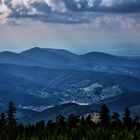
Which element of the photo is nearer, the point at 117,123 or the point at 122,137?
the point at 122,137

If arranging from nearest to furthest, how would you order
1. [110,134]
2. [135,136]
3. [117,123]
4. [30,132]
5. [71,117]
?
[135,136], [110,134], [30,132], [117,123], [71,117]

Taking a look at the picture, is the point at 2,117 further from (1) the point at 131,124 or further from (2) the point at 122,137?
(2) the point at 122,137

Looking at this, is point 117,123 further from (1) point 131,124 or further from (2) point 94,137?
(2) point 94,137

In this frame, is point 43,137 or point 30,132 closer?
point 43,137

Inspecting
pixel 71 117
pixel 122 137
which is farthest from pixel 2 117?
pixel 122 137

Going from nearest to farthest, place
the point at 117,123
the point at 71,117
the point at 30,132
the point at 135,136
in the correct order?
the point at 135,136
the point at 30,132
the point at 117,123
the point at 71,117

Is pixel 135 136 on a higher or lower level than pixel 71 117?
lower

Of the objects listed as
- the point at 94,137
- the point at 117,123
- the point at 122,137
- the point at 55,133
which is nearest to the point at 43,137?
the point at 55,133

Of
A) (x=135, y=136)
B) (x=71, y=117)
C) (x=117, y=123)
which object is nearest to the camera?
(x=135, y=136)

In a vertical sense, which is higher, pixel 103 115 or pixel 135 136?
pixel 103 115
